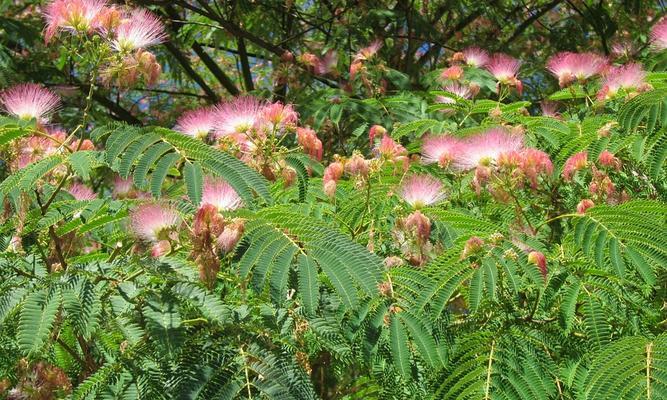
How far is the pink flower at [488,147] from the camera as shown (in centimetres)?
295

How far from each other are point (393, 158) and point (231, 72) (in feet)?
22.5

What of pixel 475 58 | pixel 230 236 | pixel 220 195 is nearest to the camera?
pixel 230 236

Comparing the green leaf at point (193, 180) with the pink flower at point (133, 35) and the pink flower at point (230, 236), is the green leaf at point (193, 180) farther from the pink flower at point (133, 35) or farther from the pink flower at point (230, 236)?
the pink flower at point (133, 35)

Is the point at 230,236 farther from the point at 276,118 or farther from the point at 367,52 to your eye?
the point at 367,52

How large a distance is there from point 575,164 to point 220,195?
58.4 inches

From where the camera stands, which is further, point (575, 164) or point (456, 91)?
point (456, 91)

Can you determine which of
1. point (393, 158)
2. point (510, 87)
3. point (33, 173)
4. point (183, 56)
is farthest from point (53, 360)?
point (183, 56)

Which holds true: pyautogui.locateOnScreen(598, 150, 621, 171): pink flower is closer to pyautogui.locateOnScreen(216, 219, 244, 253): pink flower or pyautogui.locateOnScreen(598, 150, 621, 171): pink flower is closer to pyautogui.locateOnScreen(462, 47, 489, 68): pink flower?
pyautogui.locateOnScreen(216, 219, 244, 253): pink flower

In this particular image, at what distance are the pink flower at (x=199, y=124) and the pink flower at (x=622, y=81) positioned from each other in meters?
1.87

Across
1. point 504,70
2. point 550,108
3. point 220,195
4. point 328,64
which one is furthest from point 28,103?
point 328,64

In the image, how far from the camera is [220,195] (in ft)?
A: 7.88

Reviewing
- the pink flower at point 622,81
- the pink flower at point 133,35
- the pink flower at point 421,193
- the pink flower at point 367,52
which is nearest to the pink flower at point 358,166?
the pink flower at point 421,193

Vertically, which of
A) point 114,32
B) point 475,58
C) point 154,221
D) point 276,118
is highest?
point 475,58

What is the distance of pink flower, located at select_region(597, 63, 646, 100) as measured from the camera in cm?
390
